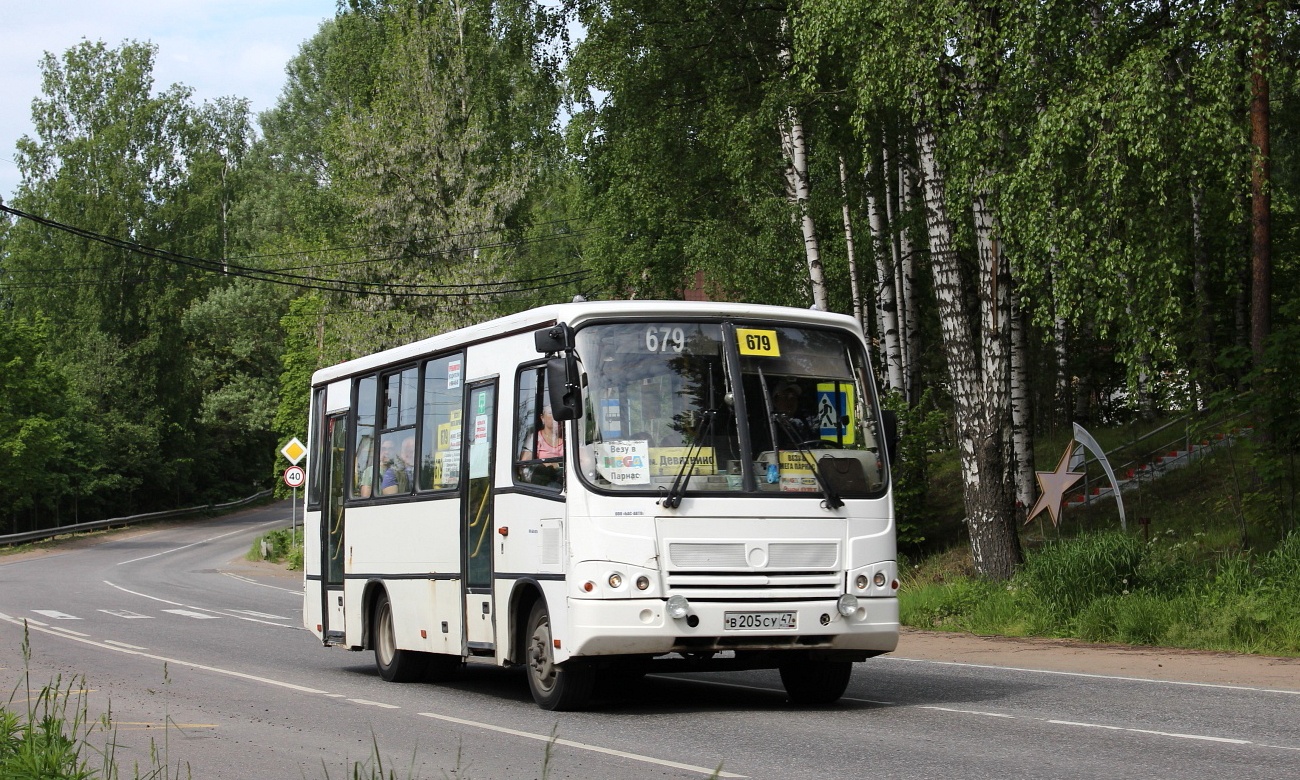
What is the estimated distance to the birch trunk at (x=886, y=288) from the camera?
3188 centimetres

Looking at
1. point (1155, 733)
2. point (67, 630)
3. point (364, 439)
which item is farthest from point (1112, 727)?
point (67, 630)

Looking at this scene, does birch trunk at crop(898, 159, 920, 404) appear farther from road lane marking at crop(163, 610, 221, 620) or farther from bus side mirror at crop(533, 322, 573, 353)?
bus side mirror at crop(533, 322, 573, 353)

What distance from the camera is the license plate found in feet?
37.2

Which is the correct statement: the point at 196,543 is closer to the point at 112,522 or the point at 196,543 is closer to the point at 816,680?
the point at 112,522

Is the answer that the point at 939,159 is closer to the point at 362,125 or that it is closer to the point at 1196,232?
the point at 1196,232

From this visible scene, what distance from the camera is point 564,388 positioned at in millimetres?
11539

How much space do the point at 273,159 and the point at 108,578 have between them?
44.6m

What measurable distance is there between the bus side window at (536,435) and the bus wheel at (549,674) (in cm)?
96

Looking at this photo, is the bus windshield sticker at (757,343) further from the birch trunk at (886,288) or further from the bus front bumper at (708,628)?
the birch trunk at (886,288)

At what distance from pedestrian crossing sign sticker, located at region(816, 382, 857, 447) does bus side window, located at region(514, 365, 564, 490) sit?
1971 millimetres

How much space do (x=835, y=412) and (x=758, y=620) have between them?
5.84 feet

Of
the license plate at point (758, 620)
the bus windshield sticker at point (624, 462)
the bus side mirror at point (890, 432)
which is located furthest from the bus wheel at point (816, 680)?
the bus windshield sticker at point (624, 462)

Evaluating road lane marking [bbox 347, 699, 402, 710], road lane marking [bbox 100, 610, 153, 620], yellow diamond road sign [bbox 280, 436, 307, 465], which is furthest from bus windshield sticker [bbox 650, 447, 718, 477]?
yellow diamond road sign [bbox 280, 436, 307, 465]

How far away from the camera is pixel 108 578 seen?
3947cm
